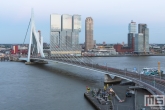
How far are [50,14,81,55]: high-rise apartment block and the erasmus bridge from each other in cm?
33

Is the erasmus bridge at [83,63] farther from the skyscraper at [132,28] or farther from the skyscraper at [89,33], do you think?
the skyscraper at [132,28]

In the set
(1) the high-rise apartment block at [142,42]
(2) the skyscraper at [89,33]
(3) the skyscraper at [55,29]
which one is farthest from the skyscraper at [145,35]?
(3) the skyscraper at [55,29]

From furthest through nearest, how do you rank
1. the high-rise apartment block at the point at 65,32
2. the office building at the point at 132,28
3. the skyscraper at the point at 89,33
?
1. the office building at the point at 132,28
2. the skyscraper at the point at 89,33
3. the high-rise apartment block at the point at 65,32

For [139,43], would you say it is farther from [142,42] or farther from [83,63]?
[83,63]

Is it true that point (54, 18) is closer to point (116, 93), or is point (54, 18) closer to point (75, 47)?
point (75, 47)

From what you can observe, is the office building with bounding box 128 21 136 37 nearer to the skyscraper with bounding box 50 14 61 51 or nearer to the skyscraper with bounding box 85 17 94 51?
the skyscraper with bounding box 85 17 94 51

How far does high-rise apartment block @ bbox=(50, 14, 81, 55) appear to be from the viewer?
3610cm

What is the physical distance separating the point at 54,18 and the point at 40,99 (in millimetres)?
33126

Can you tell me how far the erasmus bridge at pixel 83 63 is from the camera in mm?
6812

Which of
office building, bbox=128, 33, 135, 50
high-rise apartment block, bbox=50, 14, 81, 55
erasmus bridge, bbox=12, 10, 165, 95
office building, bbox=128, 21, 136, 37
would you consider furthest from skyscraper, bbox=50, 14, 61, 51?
office building, bbox=128, 21, 136, 37

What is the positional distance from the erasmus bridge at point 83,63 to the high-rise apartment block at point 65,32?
33cm

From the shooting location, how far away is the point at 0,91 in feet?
27.0

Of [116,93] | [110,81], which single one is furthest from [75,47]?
[116,93]

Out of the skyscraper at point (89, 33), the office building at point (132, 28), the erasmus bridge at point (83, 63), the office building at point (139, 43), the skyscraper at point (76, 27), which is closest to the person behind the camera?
the erasmus bridge at point (83, 63)
